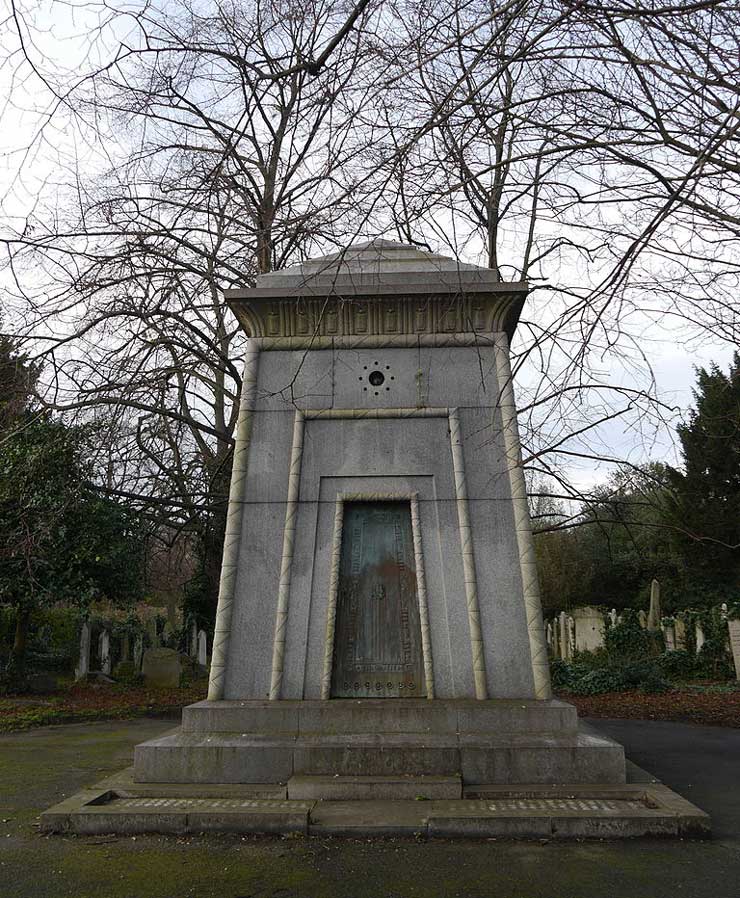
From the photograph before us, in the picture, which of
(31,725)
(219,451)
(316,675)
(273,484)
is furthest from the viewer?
(219,451)

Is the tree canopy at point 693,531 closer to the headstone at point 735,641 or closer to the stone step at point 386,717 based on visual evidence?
the headstone at point 735,641

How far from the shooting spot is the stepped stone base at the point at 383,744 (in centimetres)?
610

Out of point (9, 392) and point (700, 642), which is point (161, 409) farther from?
point (700, 642)

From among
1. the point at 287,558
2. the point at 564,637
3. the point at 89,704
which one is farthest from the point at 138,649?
the point at 287,558

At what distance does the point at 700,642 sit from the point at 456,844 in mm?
14897

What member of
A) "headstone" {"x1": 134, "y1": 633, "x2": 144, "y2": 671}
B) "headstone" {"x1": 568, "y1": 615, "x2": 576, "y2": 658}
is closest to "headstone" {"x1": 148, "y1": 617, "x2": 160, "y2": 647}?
"headstone" {"x1": 134, "y1": 633, "x2": 144, "y2": 671}

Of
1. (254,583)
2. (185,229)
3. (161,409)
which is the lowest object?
(254,583)

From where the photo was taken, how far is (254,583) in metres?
7.03

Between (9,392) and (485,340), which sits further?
(9,392)

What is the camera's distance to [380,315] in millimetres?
7641

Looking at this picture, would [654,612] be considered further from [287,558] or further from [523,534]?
[287,558]

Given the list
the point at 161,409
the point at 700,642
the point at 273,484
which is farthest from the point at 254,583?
the point at 700,642

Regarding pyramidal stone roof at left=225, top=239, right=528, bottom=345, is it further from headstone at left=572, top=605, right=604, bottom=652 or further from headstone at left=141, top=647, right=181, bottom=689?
headstone at left=572, top=605, right=604, bottom=652

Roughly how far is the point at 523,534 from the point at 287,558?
2.09 metres
